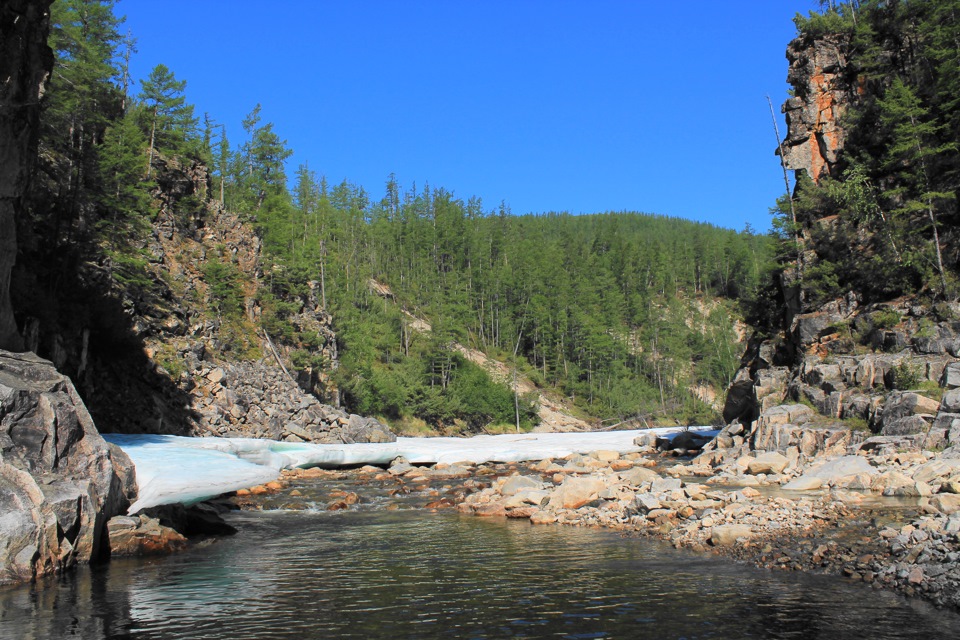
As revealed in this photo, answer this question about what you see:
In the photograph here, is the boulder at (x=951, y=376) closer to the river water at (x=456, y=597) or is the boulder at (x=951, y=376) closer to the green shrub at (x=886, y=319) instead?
the green shrub at (x=886, y=319)

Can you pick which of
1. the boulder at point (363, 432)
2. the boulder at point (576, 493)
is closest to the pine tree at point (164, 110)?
the boulder at point (363, 432)

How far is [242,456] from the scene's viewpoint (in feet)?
88.5

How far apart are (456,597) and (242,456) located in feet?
62.3

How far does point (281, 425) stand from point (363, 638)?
112 ft

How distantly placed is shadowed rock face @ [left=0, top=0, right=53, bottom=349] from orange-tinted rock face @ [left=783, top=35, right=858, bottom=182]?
133 feet

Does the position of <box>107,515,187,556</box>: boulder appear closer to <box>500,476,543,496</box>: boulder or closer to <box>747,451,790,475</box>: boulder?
<box>500,476,543,496</box>: boulder

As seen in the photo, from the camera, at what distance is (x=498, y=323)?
295 feet

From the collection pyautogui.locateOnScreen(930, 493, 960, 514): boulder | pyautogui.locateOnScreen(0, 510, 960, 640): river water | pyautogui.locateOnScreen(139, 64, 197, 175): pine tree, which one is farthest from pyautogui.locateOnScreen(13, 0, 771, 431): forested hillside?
pyautogui.locateOnScreen(930, 493, 960, 514): boulder

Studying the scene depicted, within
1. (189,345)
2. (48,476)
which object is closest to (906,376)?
(48,476)

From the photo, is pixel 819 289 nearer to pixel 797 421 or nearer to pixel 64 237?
pixel 797 421

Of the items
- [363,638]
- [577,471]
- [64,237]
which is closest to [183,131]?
[64,237]

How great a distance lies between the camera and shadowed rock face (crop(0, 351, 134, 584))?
11648mm

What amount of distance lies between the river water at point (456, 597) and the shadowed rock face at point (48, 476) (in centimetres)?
58

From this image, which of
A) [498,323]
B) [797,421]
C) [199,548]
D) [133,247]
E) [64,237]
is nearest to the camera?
[199,548]
